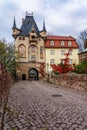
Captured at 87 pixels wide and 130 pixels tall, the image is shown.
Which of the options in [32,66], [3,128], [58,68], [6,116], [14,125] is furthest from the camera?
[32,66]

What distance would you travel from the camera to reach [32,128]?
7.38m

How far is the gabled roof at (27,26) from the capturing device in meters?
67.4

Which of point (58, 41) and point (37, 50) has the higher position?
point (58, 41)

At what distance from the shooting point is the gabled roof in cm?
6738

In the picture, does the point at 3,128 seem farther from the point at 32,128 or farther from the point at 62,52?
the point at 62,52

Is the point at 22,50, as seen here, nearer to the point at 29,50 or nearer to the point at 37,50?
the point at 29,50

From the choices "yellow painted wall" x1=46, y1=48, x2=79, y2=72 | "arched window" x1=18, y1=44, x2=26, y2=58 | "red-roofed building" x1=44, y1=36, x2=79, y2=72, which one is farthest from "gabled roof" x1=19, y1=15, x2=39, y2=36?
"yellow painted wall" x1=46, y1=48, x2=79, y2=72

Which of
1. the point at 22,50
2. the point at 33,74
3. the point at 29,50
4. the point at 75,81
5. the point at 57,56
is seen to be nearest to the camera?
the point at 75,81

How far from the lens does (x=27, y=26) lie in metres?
69.5

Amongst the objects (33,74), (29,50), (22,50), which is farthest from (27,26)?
(33,74)

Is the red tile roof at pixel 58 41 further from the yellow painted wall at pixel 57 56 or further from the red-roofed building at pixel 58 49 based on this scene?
the yellow painted wall at pixel 57 56

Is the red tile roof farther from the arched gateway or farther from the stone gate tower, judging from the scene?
the arched gateway

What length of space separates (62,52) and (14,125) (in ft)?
200

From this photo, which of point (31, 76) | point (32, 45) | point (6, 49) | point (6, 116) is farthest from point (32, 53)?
point (6, 116)
